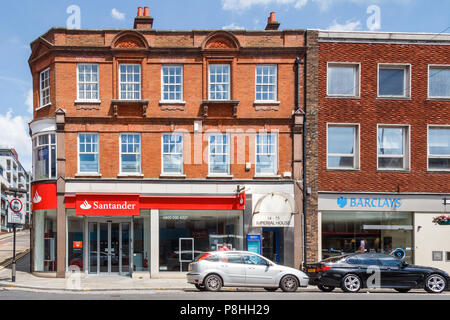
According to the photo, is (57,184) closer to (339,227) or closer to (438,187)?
(339,227)

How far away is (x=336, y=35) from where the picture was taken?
22.4 meters

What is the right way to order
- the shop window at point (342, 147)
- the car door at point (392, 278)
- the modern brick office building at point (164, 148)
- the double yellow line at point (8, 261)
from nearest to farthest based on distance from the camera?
the car door at point (392, 278) → the modern brick office building at point (164, 148) → the shop window at point (342, 147) → the double yellow line at point (8, 261)

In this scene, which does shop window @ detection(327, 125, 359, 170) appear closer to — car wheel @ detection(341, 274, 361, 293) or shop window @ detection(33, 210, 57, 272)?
car wheel @ detection(341, 274, 361, 293)

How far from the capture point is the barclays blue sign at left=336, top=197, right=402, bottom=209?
2205cm

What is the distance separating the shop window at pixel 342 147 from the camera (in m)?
22.4

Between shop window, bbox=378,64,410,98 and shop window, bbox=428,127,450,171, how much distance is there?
2235 millimetres

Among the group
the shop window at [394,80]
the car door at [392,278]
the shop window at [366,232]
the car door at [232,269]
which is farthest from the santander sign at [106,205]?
the shop window at [394,80]

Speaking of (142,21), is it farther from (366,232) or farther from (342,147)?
(366,232)

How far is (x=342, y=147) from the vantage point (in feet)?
73.8

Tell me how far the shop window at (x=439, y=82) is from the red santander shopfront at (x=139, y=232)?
10363mm

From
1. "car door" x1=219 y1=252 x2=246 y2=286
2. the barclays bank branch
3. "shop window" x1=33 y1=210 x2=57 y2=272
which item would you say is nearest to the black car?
"car door" x1=219 y1=252 x2=246 y2=286

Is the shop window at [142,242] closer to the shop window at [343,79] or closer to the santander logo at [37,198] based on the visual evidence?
the santander logo at [37,198]

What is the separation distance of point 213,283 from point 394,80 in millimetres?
13150
